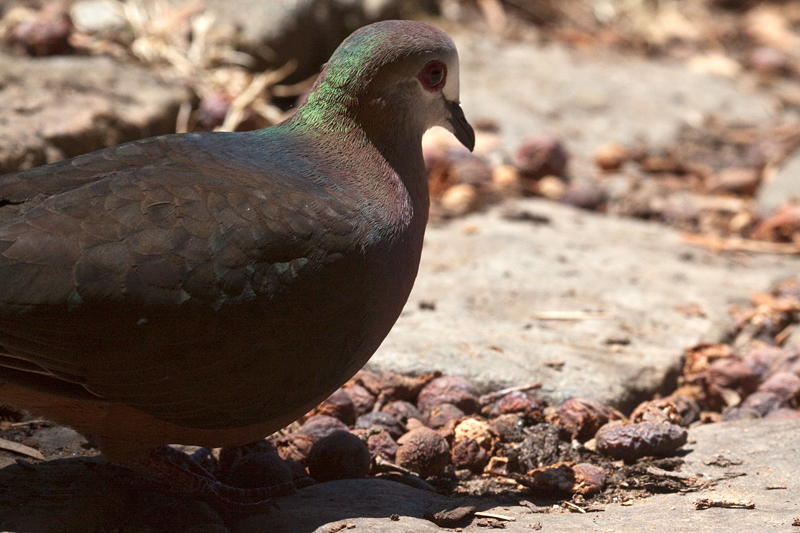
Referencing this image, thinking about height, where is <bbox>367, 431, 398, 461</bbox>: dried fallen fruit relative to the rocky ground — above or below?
below

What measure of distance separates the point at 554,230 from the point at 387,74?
255cm

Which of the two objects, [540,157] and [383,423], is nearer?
[383,423]

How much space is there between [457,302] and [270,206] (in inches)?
73.0

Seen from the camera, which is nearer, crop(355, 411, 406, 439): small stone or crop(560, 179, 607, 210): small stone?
crop(355, 411, 406, 439): small stone

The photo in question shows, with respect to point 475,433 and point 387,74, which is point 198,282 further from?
point 475,433

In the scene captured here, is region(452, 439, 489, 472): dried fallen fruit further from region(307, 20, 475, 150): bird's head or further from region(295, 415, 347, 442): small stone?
region(307, 20, 475, 150): bird's head

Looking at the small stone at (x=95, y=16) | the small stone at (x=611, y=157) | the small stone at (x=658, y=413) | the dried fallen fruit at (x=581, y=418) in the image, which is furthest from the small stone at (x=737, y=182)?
the small stone at (x=95, y=16)

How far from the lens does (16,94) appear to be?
182 inches

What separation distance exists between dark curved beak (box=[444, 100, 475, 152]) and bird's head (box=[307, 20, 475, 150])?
15 centimetres

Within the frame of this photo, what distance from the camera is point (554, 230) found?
5137 millimetres

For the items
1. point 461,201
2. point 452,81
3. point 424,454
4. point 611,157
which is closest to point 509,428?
point 424,454

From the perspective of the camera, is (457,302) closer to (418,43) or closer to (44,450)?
(418,43)

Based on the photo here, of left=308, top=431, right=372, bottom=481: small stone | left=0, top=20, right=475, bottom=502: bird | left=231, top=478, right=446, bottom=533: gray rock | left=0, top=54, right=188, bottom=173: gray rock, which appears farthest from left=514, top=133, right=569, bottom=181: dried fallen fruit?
left=231, top=478, right=446, bottom=533: gray rock

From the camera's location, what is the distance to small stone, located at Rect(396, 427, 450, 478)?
2.93 meters
